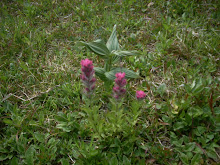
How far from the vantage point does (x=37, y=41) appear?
3453 mm

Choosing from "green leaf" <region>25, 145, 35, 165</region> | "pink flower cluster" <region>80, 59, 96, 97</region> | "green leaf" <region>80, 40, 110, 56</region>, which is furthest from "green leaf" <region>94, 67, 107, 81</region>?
"green leaf" <region>25, 145, 35, 165</region>

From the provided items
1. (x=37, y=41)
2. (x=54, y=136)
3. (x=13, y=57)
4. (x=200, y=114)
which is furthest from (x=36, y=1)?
(x=200, y=114)

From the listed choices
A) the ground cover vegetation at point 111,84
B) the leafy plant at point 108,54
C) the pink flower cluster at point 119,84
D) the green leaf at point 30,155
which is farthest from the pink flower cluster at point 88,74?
the green leaf at point 30,155

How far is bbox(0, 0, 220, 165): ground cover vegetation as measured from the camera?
1.89m

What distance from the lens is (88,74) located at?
161 cm

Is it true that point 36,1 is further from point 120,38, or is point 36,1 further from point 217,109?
point 217,109

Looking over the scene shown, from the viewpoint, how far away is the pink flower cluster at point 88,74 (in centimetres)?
155

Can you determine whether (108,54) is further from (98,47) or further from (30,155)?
(30,155)

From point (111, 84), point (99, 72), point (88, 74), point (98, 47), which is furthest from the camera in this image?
point (111, 84)

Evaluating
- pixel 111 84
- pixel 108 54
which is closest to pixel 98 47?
pixel 108 54

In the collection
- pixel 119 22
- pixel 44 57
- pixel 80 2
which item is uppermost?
pixel 80 2

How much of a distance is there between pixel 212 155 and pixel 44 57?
2905mm

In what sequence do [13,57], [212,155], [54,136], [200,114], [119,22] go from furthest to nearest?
[119,22]
[13,57]
[54,136]
[200,114]
[212,155]

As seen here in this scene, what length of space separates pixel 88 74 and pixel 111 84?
86 centimetres
